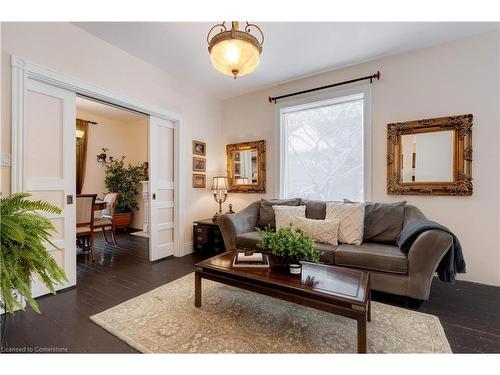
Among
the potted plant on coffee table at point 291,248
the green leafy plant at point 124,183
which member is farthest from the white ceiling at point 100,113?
the potted plant on coffee table at point 291,248

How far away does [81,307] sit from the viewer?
2037 millimetres

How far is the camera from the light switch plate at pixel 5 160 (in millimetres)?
1965

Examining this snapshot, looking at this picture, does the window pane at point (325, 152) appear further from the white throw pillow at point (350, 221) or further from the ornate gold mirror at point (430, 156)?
the white throw pillow at point (350, 221)

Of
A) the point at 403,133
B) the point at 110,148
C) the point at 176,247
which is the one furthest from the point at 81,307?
the point at 110,148

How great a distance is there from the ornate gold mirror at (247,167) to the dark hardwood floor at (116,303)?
5.25 feet

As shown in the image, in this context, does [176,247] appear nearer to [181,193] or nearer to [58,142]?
[181,193]

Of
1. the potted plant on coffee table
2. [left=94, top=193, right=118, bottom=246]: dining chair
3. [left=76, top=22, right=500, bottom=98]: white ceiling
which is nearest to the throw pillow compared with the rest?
the potted plant on coffee table

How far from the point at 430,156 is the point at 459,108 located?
0.59 metres

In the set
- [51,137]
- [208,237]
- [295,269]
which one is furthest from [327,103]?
[51,137]

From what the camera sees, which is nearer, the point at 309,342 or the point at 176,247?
the point at 309,342

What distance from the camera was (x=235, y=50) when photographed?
67.2 inches

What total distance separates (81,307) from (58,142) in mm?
1644

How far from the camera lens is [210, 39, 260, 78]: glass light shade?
1.70 meters

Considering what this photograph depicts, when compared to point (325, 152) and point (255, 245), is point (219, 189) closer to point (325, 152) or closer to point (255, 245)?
point (255, 245)
